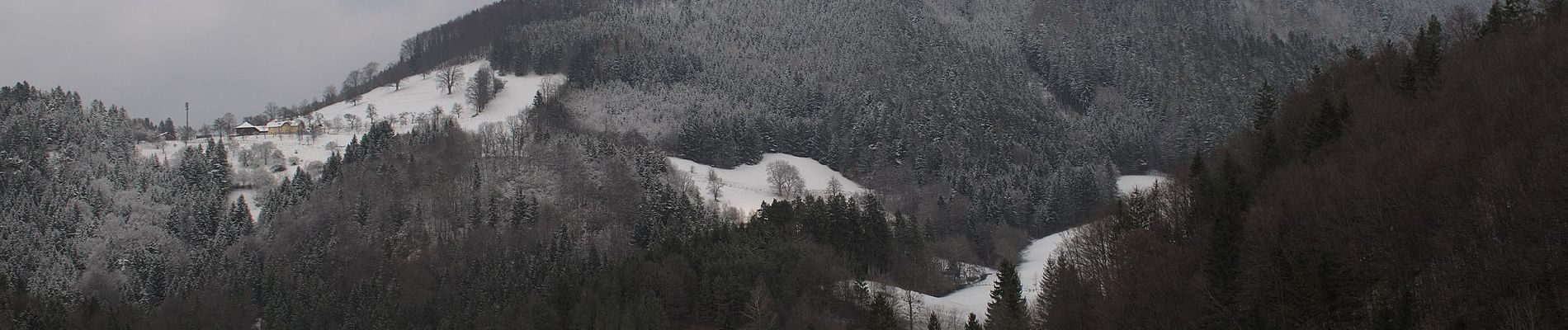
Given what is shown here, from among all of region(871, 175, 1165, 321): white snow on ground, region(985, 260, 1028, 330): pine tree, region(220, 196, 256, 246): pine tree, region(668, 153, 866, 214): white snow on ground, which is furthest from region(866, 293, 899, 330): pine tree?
region(220, 196, 256, 246): pine tree

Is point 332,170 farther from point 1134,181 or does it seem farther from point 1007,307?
point 1134,181

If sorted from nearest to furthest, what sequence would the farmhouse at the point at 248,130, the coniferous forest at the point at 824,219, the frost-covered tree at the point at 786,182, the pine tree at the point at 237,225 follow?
1. the coniferous forest at the point at 824,219
2. the pine tree at the point at 237,225
3. the frost-covered tree at the point at 786,182
4. the farmhouse at the point at 248,130

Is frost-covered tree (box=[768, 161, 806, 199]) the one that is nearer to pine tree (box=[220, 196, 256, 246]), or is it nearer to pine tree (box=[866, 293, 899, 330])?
pine tree (box=[220, 196, 256, 246])

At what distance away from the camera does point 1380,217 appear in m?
44.3

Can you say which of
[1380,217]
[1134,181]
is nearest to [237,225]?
[1380,217]

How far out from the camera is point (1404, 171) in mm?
47875

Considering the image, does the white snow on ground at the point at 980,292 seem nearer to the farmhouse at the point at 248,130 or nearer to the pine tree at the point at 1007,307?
the pine tree at the point at 1007,307

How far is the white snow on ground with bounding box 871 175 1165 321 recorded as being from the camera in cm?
8181

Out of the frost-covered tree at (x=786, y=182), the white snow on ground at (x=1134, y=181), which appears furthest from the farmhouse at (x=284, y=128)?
the white snow on ground at (x=1134, y=181)

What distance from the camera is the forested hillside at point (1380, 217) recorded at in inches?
1517

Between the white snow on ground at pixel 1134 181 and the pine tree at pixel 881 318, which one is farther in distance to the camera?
the white snow on ground at pixel 1134 181

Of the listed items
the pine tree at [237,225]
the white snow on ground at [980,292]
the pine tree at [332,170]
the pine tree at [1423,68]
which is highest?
the pine tree at [1423,68]

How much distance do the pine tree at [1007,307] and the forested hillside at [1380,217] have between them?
5.92ft

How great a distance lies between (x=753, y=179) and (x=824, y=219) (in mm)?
70880
